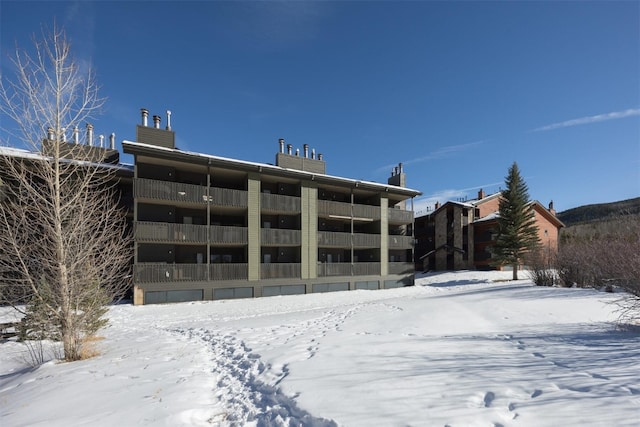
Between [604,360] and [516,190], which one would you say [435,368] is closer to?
[604,360]

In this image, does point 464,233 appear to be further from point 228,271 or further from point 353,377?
point 353,377

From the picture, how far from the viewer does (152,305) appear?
689 inches

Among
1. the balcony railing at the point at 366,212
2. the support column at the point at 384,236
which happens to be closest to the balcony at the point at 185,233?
the balcony railing at the point at 366,212

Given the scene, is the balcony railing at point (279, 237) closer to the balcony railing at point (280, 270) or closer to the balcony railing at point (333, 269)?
the balcony railing at point (280, 270)

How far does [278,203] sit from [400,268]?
41.8 ft

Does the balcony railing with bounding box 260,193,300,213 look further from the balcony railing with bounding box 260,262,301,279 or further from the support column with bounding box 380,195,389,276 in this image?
the support column with bounding box 380,195,389,276

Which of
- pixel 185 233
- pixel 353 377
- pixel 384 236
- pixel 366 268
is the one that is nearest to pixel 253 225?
pixel 185 233

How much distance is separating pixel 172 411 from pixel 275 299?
15.8 meters

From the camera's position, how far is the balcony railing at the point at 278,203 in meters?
22.1

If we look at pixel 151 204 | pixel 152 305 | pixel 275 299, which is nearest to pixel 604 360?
pixel 275 299

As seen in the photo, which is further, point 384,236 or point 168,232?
point 384,236

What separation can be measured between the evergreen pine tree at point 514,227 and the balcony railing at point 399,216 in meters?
9.76

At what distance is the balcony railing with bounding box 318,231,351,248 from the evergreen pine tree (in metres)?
16.1

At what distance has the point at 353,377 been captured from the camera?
516 centimetres
